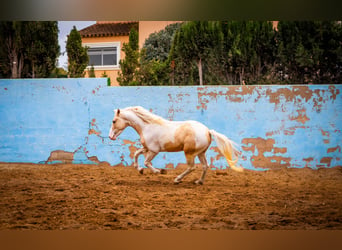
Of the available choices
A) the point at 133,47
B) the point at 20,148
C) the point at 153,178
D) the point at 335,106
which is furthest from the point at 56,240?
the point at 335,106

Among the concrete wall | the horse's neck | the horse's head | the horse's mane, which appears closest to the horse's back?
the horse's mane

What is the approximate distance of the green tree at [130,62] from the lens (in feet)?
19.1

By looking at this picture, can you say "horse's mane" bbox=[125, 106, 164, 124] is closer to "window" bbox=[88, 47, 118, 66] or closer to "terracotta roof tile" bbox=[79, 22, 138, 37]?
"terracotta roof tile" bbox=[79, 22, 138, 37]

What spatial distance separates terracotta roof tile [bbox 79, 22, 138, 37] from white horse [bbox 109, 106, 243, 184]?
3.92 feet

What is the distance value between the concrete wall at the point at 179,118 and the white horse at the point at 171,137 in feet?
3.00

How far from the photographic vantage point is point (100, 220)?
3.70m

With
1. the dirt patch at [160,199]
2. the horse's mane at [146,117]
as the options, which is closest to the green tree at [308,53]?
the dirt patch at [160,199]

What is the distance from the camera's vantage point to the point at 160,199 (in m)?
4.19

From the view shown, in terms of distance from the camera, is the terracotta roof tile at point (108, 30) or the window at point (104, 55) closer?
the terracotta roof tile at point (108, 30)

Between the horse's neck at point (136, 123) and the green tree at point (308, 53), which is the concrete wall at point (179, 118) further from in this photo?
the horse's neck at point (136, 123)

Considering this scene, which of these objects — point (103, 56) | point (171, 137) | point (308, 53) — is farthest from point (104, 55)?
point (308, 53)

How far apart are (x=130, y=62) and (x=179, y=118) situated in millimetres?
1106

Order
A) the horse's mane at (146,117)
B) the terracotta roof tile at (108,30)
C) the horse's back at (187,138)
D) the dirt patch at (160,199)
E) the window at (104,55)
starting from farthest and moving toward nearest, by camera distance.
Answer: the window at (104,55) → the terracotta roof tile at (108,30) → the horse's mane at (146,117) → the horse's back at (187,138) → the dirt patch at (160,199)

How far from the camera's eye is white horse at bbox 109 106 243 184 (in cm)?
465
